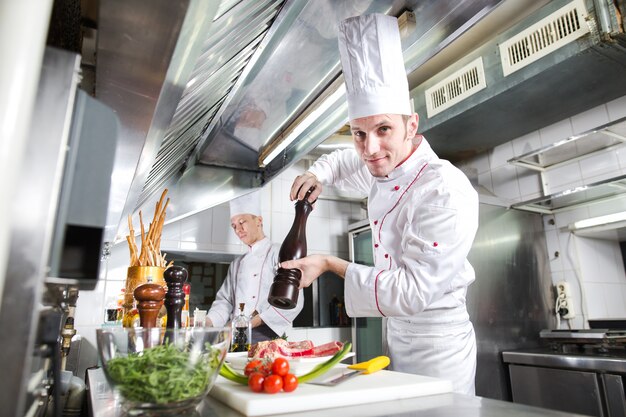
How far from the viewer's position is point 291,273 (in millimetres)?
1045

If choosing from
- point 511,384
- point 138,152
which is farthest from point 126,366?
point 511,384

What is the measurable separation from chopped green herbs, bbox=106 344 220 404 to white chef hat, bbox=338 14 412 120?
0.83 meters

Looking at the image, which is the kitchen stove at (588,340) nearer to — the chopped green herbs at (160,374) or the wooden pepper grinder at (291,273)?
→ the wooden pepper grinder at (291,273)

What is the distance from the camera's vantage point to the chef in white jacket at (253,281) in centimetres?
294

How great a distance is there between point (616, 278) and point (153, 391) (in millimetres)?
2892

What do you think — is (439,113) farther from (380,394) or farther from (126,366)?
(126,366)

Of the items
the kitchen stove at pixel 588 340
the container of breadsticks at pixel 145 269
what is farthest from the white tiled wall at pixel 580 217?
the container of breadsticks at pixel 145 269

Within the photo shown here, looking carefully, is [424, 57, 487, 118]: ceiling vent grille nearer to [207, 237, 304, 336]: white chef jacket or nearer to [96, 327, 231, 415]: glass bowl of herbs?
[207, 237, 304, 336]: white chef jacket

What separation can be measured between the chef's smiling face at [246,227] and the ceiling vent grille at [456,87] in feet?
4.84

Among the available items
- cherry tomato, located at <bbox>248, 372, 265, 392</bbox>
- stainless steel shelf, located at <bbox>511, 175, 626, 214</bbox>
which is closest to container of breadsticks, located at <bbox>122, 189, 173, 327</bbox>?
cherry tomato, located at <bbox>248, 372, 265, 392</bbox>

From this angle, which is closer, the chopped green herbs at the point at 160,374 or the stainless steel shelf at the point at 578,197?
the chopped green herbs at the point at 160,374

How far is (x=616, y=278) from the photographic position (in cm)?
256

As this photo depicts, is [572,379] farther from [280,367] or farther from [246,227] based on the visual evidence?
[246,227]

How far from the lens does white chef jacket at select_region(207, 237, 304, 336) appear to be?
293 cm
